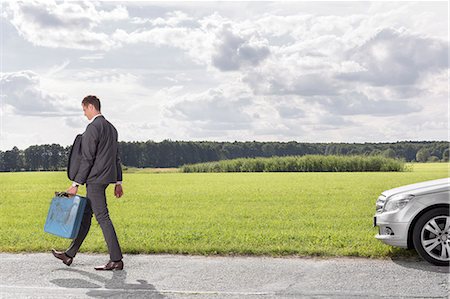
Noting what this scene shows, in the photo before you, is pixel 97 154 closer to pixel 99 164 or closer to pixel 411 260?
pixel 99 164

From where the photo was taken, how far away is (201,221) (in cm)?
1529

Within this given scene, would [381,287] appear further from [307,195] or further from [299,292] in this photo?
[307,195]

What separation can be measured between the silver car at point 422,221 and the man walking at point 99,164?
3.75 m

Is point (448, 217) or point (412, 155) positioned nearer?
point (448, 217)

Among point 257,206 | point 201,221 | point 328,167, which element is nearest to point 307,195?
point 257,206

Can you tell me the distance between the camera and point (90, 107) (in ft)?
27.5

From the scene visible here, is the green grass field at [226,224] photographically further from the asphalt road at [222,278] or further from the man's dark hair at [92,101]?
the man's dark hair at [92,101]

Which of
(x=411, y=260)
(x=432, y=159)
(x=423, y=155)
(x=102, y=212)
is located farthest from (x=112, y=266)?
(x=432, y=159)

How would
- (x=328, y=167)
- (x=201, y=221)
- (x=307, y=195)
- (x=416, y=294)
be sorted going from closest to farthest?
(x=416, y=294) < (x=201, y=221) < (x=307, y=195) < (x=328, y=167)

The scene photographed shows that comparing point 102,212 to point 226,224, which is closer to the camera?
point 102,212

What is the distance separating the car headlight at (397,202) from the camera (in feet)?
29.4

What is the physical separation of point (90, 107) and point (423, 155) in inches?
2594

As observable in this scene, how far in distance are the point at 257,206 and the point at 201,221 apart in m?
5.08

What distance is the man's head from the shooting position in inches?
330
